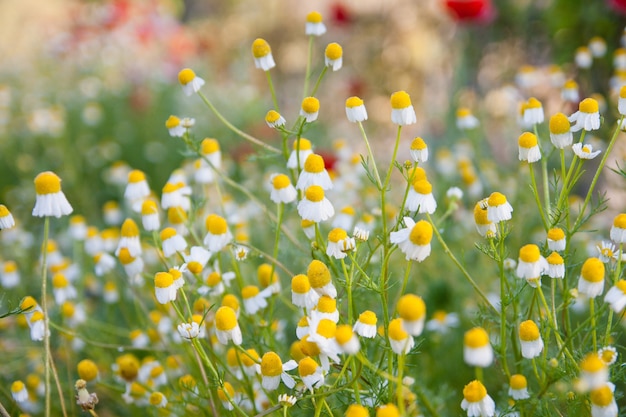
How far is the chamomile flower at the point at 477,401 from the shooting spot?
38.2 inches

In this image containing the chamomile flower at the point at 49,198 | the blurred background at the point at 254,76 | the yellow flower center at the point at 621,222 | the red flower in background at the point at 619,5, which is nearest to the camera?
the yellow flower center at the point at 621,222

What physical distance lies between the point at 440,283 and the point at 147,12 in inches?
164

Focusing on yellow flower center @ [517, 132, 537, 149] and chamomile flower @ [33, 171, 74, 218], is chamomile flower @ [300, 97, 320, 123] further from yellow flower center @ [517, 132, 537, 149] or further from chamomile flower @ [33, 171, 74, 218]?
chamomile flower @ [33, 171, 74, 218]

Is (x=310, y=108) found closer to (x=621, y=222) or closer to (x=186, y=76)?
(x=186, y=76)

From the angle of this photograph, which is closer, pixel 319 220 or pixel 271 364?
pixel 271 364

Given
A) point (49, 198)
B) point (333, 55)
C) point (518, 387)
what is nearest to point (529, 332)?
point (518, 387)

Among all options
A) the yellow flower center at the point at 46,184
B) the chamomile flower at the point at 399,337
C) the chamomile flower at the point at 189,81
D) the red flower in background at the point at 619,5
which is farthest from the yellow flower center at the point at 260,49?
the red flower in background at the point at 619,5

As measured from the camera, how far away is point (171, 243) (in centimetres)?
131

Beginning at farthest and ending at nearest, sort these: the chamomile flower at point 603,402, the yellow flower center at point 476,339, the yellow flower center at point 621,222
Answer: the yellow flower center at point 621,222
the chamomile flower at point 603,402
the yellow flower center at point 476,339

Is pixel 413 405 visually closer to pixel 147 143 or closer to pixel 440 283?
pixel 440 283

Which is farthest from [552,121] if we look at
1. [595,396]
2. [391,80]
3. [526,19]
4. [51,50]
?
[51,50]

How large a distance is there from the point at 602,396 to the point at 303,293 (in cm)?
48

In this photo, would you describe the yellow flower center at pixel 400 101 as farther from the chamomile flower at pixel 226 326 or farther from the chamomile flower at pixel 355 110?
the chamomile flower at pixel 226 326

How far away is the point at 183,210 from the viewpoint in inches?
59.7
